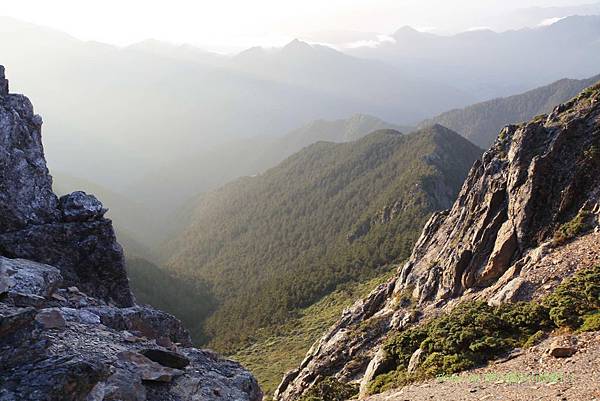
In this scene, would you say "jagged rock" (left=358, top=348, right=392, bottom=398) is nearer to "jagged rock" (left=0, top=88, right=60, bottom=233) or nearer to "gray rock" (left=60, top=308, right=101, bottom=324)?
"gray rock" (left=60, top=308, right=101, bottom=324)

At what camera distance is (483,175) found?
47812 mm

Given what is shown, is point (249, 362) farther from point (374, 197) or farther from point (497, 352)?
point (374, 197)

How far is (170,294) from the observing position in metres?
163

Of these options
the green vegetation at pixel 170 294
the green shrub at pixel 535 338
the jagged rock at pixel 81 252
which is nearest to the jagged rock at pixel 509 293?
the green shrub at pixel 535 338

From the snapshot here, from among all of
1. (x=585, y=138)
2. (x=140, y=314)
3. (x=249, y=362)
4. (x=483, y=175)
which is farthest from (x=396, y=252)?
(x=140, y=314)

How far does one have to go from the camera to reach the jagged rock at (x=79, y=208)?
942 inches

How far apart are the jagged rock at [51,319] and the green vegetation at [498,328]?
19985 millimetres

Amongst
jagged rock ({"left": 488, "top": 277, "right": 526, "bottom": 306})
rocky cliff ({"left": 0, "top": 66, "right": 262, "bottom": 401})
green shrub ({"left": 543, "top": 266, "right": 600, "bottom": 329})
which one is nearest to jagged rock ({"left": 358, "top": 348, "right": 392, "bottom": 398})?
jagged rock ({"left": 488, "top": 277, "right": 526, "bottom": 306})

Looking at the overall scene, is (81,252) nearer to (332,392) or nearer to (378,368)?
(332,392)

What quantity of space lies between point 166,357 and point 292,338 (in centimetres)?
7342

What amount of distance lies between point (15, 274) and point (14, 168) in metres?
7.82

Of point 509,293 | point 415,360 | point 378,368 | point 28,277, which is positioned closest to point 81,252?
point 28,277

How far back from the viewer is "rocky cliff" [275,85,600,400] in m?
34.6

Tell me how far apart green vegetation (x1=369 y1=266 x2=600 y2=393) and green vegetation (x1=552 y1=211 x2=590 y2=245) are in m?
5.19
